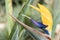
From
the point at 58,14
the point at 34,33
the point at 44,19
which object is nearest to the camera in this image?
the point at 34,33

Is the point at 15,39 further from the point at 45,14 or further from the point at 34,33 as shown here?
the point at 45,14

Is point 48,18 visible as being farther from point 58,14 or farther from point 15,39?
point 15,39

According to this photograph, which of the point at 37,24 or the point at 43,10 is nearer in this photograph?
the point at 37,24

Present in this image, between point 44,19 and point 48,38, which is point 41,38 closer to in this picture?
point 48,38

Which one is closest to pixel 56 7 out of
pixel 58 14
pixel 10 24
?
pixel 58 14

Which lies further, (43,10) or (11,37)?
(43,10)

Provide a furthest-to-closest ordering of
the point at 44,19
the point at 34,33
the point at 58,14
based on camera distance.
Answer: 1. the point at 44,19
2. the point at 58,14
3. the point at 34,33

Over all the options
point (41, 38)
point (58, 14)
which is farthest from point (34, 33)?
point (58, 14)

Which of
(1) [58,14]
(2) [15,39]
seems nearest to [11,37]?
(2) [15,39]
